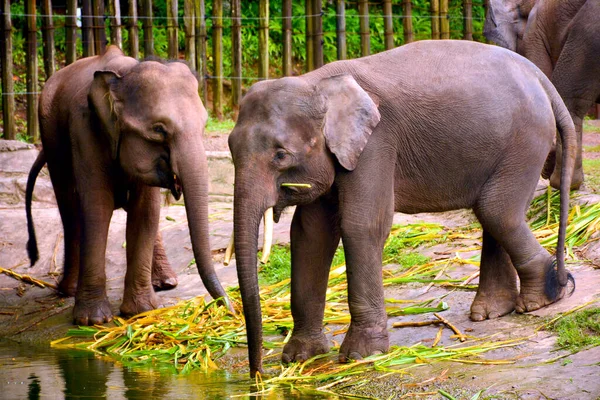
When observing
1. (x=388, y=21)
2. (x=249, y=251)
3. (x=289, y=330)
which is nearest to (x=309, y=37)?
(x=388, y=21)

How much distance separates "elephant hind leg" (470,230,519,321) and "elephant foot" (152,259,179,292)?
2.92 m

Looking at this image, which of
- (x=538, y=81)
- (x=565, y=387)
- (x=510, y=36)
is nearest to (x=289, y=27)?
(x=510, y=36)

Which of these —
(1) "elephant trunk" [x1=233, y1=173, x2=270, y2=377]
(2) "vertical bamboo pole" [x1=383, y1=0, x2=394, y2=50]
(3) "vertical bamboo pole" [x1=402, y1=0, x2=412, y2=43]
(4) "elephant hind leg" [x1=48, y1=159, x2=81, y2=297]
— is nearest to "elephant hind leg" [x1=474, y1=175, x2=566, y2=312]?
(1) "elephant trunk" [x1=233, y1=173, x2=270, y2=377]

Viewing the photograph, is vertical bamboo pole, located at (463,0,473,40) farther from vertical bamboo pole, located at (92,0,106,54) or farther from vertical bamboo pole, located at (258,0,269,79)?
vertical bamboo pole, located at (92,0,106,54)

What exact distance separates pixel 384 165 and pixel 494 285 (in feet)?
3.60

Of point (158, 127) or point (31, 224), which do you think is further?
point (31, 224)

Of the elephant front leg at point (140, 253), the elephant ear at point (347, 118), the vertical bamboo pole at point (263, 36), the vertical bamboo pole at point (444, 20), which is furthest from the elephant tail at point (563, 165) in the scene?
the vertical bamboo pole at point (444, 20)

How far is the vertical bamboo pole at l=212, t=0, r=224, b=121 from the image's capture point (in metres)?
12.5

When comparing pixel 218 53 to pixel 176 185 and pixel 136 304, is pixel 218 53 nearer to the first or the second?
pixel 136 304

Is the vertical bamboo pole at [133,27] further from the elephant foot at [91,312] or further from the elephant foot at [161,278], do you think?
the elephant foot at [91,312]

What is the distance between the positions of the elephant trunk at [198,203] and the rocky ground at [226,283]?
910mm

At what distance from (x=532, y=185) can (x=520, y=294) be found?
2.10 ft

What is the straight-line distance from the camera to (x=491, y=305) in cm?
616

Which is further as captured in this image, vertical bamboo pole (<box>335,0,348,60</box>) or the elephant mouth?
vertical bamboo pole (<box>335,0,348,60</box>)
